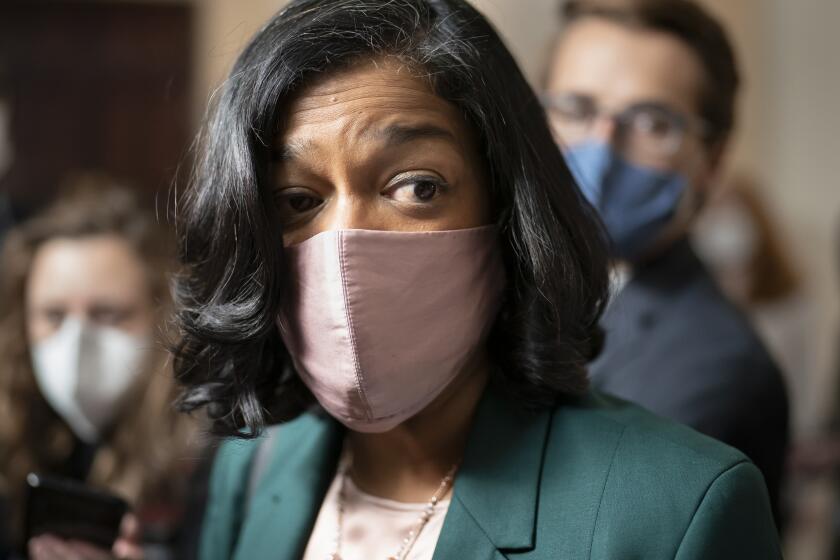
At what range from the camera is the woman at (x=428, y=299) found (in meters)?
1.40

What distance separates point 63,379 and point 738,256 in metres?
3.45

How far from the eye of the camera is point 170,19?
604 centimetres

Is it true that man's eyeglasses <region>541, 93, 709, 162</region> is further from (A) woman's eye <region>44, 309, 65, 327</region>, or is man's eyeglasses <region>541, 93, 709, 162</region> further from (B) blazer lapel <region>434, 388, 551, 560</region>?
(A) woman's eye <region>44, 309, 65, 327</region>

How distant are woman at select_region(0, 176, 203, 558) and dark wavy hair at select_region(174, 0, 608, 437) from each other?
0.94 meters

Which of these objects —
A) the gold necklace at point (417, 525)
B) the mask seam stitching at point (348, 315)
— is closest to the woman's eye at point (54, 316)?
the gold necklace at point (417, 525)

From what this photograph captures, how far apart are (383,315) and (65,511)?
2.99 feet

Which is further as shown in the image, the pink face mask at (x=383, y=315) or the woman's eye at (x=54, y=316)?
the woman's eye at (x=54, y=316)

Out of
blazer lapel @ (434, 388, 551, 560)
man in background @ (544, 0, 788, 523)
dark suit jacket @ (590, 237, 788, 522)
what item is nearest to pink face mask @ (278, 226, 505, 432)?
blazer lapel @ (434, 388, 551, 560)

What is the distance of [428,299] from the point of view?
4.70 feet

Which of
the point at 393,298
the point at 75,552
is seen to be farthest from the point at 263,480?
the point at 393,298

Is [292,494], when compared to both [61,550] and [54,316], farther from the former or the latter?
[54,316]

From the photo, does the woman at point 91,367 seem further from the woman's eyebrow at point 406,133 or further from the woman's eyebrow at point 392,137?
the woman's eyebrow at point 406,133

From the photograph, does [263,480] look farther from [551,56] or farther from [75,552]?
[551,56]

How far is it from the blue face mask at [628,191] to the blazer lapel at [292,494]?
912 millimetres
